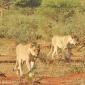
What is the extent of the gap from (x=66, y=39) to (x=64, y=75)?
5.15 metres

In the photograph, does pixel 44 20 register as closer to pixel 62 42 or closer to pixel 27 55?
pixel 62 42

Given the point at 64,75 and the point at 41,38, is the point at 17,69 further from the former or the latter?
the point at 41,38

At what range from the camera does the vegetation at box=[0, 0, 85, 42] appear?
27844 millimetres

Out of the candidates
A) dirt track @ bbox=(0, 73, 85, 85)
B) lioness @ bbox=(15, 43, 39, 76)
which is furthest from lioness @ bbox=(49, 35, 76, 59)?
dirt track @ bbox=(0, 73, 85, 85)

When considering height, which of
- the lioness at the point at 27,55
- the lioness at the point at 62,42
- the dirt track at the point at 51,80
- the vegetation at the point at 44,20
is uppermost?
the lioness at the point at 27,55

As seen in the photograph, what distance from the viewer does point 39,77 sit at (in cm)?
1338

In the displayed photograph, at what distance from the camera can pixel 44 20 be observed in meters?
31.6

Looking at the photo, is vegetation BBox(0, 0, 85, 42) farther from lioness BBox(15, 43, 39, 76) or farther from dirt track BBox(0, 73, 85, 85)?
dirt track BBox(0, 73, 85, 85)

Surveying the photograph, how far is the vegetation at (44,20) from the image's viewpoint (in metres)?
27.8

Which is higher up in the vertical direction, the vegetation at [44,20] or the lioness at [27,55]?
the lioness at [27,55]

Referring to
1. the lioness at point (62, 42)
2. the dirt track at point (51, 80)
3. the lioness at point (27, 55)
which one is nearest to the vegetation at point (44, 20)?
the lioness at point (62, 42)

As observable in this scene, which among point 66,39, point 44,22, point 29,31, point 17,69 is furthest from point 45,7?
point 17,69

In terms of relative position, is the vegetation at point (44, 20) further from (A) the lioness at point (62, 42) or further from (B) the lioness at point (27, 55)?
(B) the lioness at point (27, 55)

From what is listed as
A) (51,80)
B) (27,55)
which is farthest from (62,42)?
(51,80)
